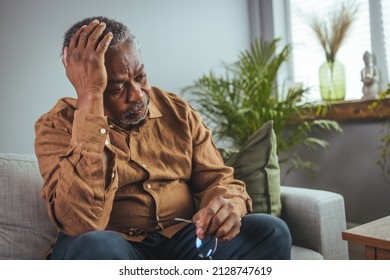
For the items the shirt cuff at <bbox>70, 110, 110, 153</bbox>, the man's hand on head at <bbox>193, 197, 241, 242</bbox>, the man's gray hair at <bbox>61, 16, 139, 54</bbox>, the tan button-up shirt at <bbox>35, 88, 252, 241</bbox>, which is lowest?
the man's hand on head at <bbox>193, 197, 241, 242</bbox>

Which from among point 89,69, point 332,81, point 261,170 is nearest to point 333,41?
point 332,81

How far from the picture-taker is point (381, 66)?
1897 millimetres

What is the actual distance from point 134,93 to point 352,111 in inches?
45.4

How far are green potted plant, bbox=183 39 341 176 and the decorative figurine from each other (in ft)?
0.64

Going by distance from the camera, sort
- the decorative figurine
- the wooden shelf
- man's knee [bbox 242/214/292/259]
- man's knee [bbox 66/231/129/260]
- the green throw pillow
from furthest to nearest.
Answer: the decorative figurine < the wooden shelf < the green throw pillow < man's knee [bbox 242/214/292/259] < man's knee [bbox 66/231/129/260]

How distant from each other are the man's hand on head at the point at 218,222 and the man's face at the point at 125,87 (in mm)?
307

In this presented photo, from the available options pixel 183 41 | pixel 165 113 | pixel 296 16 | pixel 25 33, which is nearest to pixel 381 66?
pixel 296 16

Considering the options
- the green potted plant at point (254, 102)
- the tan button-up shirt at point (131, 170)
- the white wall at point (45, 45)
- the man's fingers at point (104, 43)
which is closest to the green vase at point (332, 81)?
the green potted plant at point (254, 102)

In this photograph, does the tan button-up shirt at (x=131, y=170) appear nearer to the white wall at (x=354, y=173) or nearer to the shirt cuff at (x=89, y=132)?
the shirt cuff at (x=89, y=132)

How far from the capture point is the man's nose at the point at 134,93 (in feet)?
3.37

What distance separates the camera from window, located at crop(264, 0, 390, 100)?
1873 mm

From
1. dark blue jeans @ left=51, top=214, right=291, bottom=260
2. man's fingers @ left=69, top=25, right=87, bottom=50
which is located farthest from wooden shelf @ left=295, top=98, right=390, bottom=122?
man's fingers @ left=69, top=25, right=87, bottom=50

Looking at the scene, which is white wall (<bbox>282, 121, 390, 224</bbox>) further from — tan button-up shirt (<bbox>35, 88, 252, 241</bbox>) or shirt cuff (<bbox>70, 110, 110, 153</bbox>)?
shirt cuff (<bbox>70, 110, 110, 153</bbox>)

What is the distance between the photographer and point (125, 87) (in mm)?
1024
